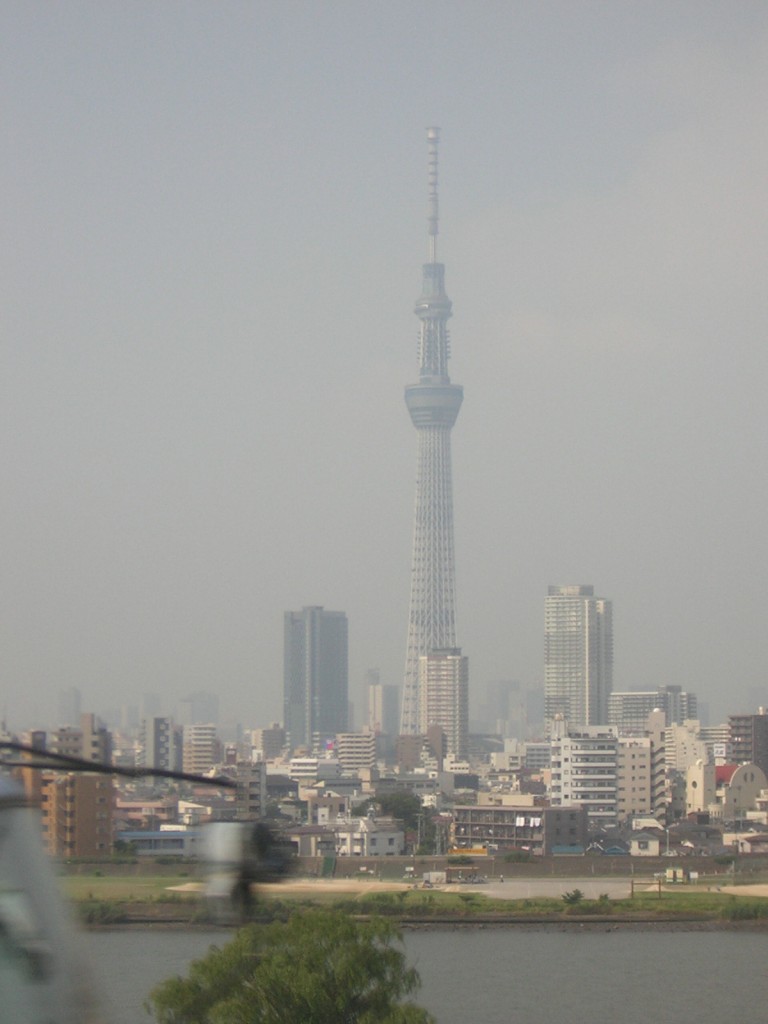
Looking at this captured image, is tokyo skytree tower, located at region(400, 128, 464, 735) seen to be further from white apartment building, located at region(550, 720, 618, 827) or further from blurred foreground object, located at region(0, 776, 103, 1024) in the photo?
blurred foreground object, located at region(0, 776, 103, 1024)

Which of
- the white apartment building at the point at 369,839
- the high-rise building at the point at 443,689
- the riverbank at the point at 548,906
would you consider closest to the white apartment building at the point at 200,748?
the white apartment building at the point at 369,839

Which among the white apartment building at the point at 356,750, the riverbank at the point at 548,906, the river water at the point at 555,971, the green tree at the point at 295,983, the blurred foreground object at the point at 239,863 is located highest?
the blurred foreground object at the point at 239,863

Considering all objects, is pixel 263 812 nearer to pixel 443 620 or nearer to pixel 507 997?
pixel 507 997

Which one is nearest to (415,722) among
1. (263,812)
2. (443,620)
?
(443,620)

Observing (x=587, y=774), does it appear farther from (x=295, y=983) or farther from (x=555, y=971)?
(x=295, y=983)

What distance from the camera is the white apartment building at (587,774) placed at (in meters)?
19.2

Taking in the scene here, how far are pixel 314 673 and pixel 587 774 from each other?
2754cm

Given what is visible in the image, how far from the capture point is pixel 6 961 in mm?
484

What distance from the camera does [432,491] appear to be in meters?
40.4

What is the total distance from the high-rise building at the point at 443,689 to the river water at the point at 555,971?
3045 cm

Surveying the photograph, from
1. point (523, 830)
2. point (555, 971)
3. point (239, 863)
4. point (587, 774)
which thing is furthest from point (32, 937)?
point (587, 774)

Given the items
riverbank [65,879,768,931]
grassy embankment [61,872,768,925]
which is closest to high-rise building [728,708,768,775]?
riverbank [65,879,768,931]

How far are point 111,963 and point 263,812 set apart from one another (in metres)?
5.83

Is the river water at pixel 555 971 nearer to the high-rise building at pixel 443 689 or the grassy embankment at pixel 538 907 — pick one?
the grassy embankment at pixel 538 907
